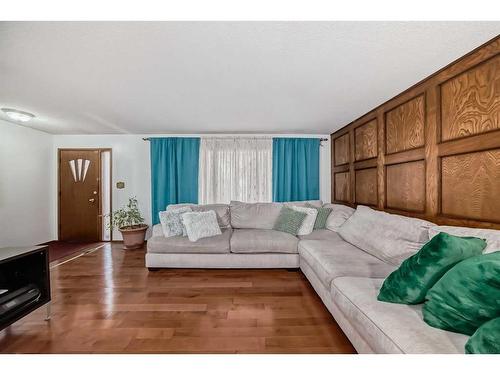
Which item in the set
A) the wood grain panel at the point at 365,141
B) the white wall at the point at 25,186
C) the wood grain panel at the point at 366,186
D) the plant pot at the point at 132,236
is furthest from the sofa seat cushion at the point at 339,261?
the white wall at the point at 25,186

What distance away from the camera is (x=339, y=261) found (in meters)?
1.93

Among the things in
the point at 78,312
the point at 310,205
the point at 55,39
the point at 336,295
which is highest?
the point at 55,39

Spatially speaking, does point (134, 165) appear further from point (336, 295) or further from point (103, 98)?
point (336, 295)

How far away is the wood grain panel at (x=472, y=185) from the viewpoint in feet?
5.03

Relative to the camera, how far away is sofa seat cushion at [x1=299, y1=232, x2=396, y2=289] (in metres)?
1.76

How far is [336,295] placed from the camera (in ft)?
5.12

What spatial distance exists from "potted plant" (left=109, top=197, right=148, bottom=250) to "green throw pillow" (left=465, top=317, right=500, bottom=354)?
13.5 feet

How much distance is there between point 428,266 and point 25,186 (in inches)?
220

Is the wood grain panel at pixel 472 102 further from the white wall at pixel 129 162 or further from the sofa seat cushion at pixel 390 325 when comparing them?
the white wall at pixel 129 162

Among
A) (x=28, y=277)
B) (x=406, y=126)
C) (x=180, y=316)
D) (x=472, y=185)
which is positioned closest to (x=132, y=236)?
(x=28, y=277)

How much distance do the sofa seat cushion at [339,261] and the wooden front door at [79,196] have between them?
4187 mm

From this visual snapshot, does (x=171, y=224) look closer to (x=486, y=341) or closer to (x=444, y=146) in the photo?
(x=486, y=341)
